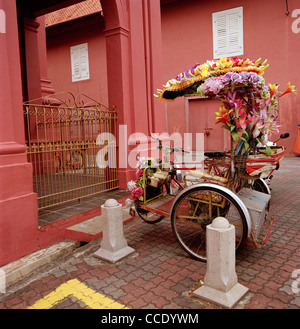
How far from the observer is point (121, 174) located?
6.17m

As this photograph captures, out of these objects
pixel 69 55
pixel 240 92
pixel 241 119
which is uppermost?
pixel 69 55

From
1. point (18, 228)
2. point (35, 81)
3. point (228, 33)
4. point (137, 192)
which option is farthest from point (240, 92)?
point (228, 33)

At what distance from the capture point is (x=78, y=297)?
283 centimetres

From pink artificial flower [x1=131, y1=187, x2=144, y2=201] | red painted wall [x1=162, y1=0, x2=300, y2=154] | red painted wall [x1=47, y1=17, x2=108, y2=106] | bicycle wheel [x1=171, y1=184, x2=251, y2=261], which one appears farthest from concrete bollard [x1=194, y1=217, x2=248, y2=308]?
red painted wall [x1=47, y1=17, x2=108, y2=106]

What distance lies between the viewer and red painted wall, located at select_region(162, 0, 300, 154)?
38.3 feet

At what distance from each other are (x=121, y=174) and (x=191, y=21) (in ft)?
34.2

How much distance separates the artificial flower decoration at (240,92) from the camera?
3182 millimetres

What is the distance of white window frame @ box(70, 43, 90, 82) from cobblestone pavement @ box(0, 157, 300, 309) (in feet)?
46.6

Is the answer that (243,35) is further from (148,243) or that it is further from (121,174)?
(148,243)

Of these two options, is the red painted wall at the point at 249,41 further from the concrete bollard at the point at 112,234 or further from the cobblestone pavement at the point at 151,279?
the concrete bollard at the point at 112,234

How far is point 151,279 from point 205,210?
3.42 feet

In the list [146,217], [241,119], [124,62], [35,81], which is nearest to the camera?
[241,119]

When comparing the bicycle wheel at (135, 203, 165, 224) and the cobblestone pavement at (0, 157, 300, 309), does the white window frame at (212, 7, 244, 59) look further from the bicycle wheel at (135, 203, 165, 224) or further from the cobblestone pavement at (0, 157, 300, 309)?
the cobblestone pavement at (0, 157, 300, 309)

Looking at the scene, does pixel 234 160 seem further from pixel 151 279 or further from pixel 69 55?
pixel 69 55
